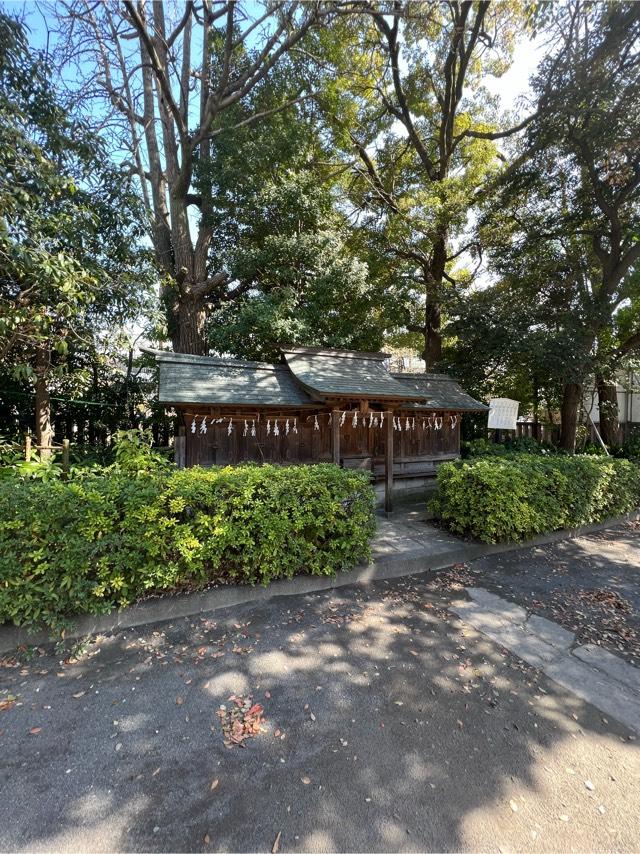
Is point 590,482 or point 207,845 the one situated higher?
point 590,482

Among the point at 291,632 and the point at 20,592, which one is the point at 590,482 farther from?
the point at 20,592

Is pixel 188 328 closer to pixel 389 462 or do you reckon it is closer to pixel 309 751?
pixel 389 462

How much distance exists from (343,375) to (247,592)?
4.77 meters

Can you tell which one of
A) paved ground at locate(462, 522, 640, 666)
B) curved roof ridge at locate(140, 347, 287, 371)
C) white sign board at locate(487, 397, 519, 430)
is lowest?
paved ground at locate(462, 522, 640, 666)

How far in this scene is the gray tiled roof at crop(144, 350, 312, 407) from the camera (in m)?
6.36

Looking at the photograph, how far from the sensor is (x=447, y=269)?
14.2m

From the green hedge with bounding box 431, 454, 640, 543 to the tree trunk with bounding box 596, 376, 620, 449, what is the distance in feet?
21.1

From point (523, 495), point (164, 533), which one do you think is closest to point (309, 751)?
point (164, 533)

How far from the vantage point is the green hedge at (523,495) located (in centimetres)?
553

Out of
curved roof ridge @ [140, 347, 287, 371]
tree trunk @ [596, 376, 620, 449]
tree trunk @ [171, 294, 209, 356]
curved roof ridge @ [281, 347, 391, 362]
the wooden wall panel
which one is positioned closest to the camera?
the wooden wall panel

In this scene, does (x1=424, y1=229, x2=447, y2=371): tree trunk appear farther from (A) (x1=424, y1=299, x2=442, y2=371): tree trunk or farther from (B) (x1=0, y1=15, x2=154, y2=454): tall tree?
(B) (x1=0, y1=15, x2=154, y2=454): tall tree

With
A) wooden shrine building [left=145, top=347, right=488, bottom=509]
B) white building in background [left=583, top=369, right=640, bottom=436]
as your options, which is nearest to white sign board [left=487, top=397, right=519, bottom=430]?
wooden shrine building [left=145, top=347, right=488, bottom=509]

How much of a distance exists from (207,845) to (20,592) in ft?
8.31

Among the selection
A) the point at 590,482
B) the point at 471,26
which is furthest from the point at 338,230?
the point at 590,482
